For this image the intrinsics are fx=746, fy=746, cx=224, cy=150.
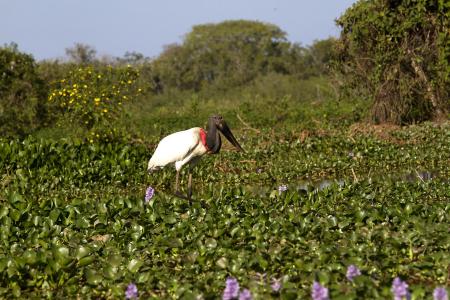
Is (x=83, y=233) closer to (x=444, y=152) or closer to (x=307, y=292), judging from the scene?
(x=307, y=292)

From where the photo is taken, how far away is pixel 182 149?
32.6 feet

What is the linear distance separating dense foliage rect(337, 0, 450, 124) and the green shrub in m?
9.44

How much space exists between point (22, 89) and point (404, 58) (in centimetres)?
1104

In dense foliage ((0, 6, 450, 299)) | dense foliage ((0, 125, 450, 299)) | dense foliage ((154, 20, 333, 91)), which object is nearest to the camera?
dense foliage ((0, 125, 450, 299))

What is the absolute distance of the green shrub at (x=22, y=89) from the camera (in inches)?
841

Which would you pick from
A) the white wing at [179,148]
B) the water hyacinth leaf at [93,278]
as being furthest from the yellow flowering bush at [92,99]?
the water hyacinth leaf at [93,278]

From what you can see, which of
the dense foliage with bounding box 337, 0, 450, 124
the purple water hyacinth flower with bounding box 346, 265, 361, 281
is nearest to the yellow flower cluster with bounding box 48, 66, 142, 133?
the dense foliage with bounding box 337, 0, 450, 124

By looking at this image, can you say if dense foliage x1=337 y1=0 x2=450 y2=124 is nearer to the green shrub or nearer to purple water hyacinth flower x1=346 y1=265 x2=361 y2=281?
the green shrub

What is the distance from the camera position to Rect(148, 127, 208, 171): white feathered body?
992cm

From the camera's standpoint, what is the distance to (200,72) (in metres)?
51.4

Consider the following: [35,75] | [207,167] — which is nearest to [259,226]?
[207,167]

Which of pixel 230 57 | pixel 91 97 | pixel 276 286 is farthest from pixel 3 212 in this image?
pixel 230 57

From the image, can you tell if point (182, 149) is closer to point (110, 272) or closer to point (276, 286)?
point (110, 272)

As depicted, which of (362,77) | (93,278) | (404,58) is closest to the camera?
(93,278)
